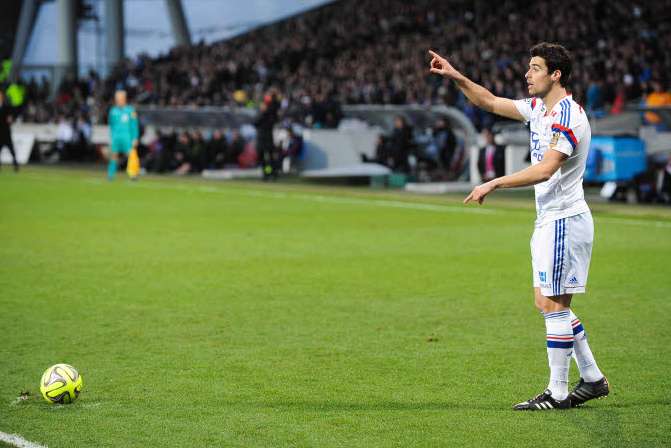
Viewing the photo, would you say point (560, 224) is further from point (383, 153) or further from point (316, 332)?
point (383, 153)

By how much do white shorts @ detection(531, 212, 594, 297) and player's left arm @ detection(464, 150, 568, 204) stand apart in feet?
1.38

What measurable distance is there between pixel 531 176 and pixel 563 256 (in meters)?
0.59

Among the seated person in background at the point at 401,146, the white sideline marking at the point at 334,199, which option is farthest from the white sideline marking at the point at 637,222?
the seated person in background at the point at 401,146

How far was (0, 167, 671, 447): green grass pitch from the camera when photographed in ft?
18.8

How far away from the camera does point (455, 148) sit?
25.1 m

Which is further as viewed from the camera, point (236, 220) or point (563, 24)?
point (563, 24)

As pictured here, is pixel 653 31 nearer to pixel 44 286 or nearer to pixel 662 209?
pixel 662 209

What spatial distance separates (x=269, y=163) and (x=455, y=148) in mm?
5212

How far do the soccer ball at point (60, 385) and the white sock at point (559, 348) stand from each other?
274 cm

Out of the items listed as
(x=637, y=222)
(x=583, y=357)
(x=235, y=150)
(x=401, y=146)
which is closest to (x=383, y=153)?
(x=401, y=146)

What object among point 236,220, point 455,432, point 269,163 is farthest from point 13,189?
point 455,432

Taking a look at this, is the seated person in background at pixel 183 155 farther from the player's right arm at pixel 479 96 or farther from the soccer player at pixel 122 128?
the player's right arm at pixel 479 96

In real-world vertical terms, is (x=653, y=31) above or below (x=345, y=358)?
above

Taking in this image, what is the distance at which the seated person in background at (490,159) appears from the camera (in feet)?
73.6
